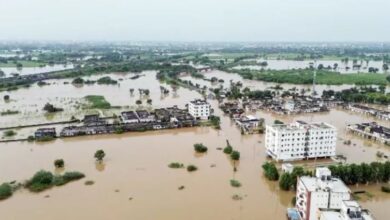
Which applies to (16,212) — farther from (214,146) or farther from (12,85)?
(12,85)

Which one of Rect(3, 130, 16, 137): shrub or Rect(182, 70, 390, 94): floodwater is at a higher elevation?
Rect(182, 70, 390, 94): floodwater

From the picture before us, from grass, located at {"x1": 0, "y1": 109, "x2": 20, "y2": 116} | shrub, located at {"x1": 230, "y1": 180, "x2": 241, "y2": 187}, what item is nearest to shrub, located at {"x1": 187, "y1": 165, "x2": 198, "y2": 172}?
shrub, located at {"x1": 230, "y1": 180, "x2": 241, "y2": 187}

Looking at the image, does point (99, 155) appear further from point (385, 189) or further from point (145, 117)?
point (385, 189)

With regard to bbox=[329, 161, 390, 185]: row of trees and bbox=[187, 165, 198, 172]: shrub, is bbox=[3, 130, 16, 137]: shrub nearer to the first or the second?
bbox=[187, 165, 198, 172]: shrub

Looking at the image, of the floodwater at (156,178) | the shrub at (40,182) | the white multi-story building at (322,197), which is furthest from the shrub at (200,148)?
the white multi-story building at (322,197)

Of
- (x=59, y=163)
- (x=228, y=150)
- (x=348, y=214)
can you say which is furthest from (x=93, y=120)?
(x=348, y=214)

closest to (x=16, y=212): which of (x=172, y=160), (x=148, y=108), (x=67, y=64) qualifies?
(x=172, y=160)

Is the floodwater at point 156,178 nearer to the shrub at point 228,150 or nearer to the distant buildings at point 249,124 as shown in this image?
the shrub at point 228,150

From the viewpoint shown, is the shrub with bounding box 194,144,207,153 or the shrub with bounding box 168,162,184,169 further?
the shrub with bounding box 194,144,207,153
